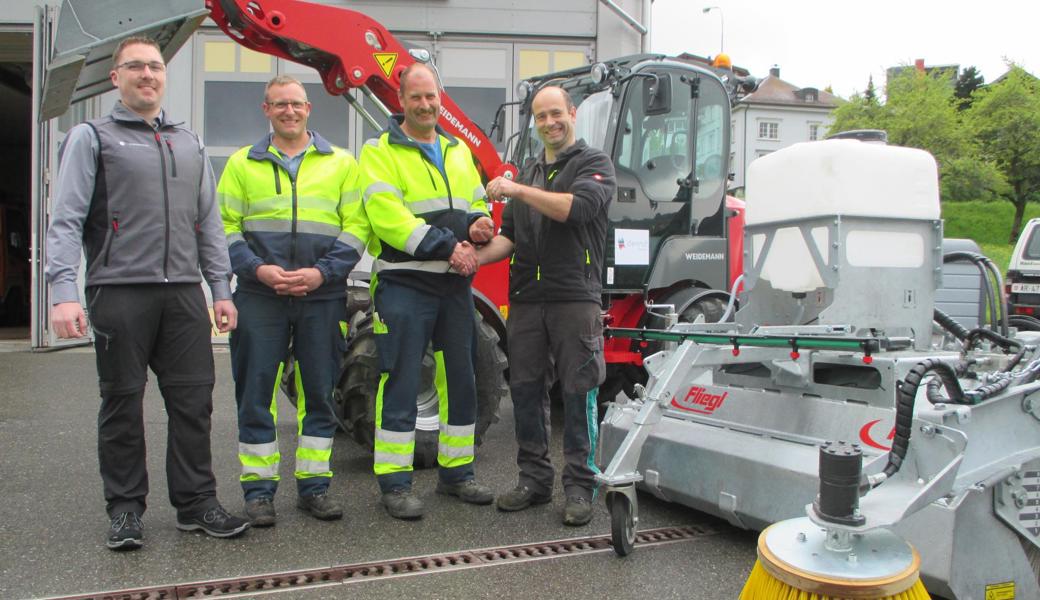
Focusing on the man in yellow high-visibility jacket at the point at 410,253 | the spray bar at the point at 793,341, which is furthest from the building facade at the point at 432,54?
the spray bar at the point at 793,341

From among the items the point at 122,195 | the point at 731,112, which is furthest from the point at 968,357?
the point at 122,195

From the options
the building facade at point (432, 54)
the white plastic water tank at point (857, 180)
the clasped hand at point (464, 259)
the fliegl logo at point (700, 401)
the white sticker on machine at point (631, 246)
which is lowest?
the fliegl logo at point (700, 401)

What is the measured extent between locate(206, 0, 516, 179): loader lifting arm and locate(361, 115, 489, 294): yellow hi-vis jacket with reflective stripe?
1.26 m

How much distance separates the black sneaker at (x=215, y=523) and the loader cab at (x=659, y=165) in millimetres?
2509

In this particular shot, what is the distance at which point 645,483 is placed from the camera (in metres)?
3.53

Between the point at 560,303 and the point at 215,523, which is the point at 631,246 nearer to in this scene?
the point at 560,303

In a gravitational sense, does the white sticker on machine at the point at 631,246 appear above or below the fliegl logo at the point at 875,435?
above

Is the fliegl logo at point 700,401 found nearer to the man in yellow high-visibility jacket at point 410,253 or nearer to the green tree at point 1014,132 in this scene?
the man in yellow high-visibility jacket at point 410,253

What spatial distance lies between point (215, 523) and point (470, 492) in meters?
1.10

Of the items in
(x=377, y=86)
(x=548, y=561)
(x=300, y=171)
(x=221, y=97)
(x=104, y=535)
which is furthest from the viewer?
(x=221, y=97)

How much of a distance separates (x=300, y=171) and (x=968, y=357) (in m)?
2.77

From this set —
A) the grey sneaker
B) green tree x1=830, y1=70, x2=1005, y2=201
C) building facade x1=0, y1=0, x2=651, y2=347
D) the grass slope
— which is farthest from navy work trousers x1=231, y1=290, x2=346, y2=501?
the grass slope

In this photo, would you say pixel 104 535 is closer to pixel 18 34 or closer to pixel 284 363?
pixel 284 363

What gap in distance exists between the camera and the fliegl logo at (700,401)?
3441 millimetres
